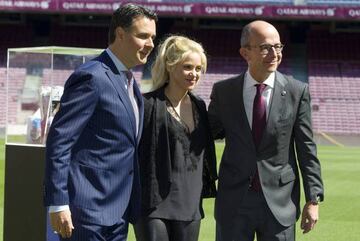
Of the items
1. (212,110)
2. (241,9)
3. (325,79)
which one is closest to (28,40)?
(241,9)

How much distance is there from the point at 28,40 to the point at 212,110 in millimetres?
34301

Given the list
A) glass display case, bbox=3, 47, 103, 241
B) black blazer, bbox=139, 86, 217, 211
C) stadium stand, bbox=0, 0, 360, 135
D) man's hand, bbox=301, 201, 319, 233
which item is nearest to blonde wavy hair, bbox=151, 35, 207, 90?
black blazer, bbox=139, 86, 217, 211

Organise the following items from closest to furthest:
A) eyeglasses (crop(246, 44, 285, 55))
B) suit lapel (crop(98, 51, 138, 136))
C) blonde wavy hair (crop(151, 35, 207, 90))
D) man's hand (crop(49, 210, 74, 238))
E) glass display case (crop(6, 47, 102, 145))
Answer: man's hand (crop(49, 210, 74, 238)) → suit lapel (crop(98, 51, 138, 136)) → eyeglasses (crop(246, 44, 285, 55)) → blonde wavy hair (crop(151, 35, 207, 90)) → glass display case (crop(6, 47, 102, 145))

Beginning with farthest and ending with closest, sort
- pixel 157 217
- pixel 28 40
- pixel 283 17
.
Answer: pixel 28 40
pixel 283 17
pixel 157 217

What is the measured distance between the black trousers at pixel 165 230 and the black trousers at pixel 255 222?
255 millimetres

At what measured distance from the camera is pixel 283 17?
1320 inches

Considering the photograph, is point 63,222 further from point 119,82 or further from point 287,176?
point 287,176

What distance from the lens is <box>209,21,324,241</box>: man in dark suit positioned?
411 centimetres

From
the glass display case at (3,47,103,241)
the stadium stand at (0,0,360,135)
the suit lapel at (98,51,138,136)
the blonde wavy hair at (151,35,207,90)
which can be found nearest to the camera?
the suit lapel at (98,51,138,136)

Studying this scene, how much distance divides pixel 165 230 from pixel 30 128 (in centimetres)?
189

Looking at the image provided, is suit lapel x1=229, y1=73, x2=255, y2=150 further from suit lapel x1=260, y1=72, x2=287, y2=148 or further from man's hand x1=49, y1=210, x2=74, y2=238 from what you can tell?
man's hand x1=49, y1=210, x2=74, y2=238

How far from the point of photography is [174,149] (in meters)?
4.18

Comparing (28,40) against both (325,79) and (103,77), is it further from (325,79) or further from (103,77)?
(103,77)

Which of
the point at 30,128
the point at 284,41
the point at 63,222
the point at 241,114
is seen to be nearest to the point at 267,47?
the point at 241,114
